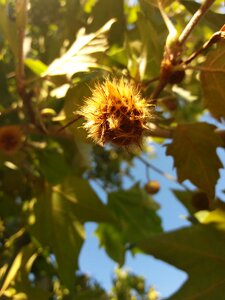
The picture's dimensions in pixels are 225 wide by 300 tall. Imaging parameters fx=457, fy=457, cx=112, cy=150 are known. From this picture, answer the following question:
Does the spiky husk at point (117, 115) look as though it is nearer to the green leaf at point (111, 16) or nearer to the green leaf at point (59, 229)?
the green leaf at point (59, 229)

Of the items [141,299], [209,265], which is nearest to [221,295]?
[209,265]

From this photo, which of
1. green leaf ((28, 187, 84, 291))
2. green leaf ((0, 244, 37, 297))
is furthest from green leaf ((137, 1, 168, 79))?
green leaf ((0, 244, 37, 297))

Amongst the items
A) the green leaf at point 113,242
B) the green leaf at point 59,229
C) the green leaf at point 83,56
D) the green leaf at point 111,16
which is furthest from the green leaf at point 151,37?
the green leaf at point 113,242

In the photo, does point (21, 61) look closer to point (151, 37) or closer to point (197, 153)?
point (151, 37)

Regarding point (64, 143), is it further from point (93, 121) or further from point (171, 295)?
point (93, 121)

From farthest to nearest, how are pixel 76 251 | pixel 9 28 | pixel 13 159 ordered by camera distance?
1. pixel 13 159
2. pixel 76 251
3. pixel 9 28
